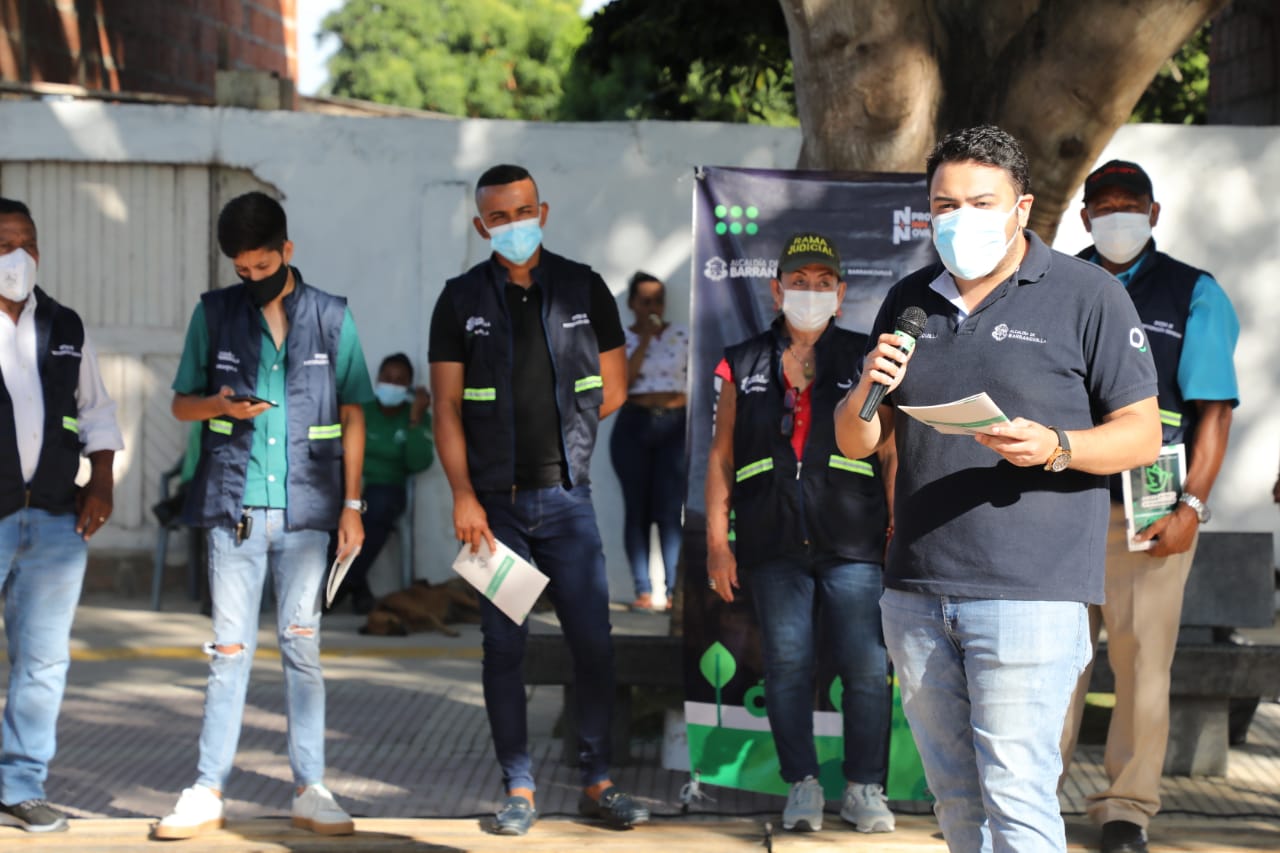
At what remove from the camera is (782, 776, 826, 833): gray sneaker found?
5699 mm

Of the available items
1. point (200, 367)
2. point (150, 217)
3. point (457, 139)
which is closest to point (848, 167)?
point (200, 367)

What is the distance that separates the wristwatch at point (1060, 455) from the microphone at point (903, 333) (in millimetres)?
390

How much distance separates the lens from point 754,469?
5.83 m

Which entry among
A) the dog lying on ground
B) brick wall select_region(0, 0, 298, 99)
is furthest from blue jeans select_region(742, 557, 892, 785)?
brick wall select_region(0, 0, 298, 99)

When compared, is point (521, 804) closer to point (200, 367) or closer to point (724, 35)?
point (200, 367)

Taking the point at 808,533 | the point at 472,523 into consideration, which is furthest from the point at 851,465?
the point at 472,523

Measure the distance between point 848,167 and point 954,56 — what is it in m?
0.67

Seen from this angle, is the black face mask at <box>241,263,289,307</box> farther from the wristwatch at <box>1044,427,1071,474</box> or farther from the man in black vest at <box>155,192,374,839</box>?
the wristwatch at <box>1044,427,1071,474</box>

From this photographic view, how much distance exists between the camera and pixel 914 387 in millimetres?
3900

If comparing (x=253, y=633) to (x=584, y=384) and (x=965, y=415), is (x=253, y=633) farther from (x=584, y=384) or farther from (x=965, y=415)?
(x=965, y=415)

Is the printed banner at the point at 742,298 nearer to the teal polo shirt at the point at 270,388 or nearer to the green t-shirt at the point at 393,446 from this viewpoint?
the teal polo shirt at the point at 270,388

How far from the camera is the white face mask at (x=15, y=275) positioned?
19.1 ft

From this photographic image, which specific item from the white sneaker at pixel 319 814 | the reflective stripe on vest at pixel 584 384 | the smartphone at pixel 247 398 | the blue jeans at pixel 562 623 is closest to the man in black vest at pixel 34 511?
the smartphone at pixel 247 398

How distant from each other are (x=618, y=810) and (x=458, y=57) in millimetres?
45476
